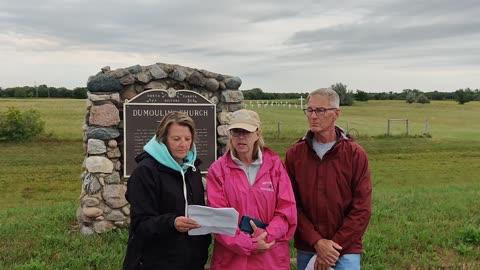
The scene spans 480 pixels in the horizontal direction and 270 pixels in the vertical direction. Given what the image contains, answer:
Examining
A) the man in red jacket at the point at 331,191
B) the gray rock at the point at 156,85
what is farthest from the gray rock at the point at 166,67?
the man in red jacket at the point at 331,191

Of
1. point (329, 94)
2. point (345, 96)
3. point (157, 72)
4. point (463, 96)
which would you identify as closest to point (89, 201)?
point (157, 72)

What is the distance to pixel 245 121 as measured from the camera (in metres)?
3.34

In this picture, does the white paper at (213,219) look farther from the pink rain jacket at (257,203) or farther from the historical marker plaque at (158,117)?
the historical marker plaque at (158,117)

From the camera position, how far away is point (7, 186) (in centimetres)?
1275

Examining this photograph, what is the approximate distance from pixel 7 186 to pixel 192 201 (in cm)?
1099

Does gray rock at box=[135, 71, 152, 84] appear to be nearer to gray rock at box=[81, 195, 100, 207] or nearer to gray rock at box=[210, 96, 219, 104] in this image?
gray rock at box=[210, 96, 219, 104]

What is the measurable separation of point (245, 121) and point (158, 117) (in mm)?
3521

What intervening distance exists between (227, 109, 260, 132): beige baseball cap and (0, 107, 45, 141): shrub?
19.9 meters

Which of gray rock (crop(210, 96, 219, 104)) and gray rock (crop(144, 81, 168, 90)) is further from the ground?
gray rock (crop(144, 81, 168, 90))

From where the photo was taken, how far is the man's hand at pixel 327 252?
11.3 ft

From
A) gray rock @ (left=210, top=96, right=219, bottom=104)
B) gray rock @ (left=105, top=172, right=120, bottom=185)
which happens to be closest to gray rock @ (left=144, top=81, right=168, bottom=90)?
gray rock @ (left=210, top=96, right=219, bottom=104)

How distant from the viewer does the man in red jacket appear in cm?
349

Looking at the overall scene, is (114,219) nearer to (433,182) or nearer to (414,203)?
(414,203)

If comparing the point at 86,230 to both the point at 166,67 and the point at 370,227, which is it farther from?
the point at 370,227
